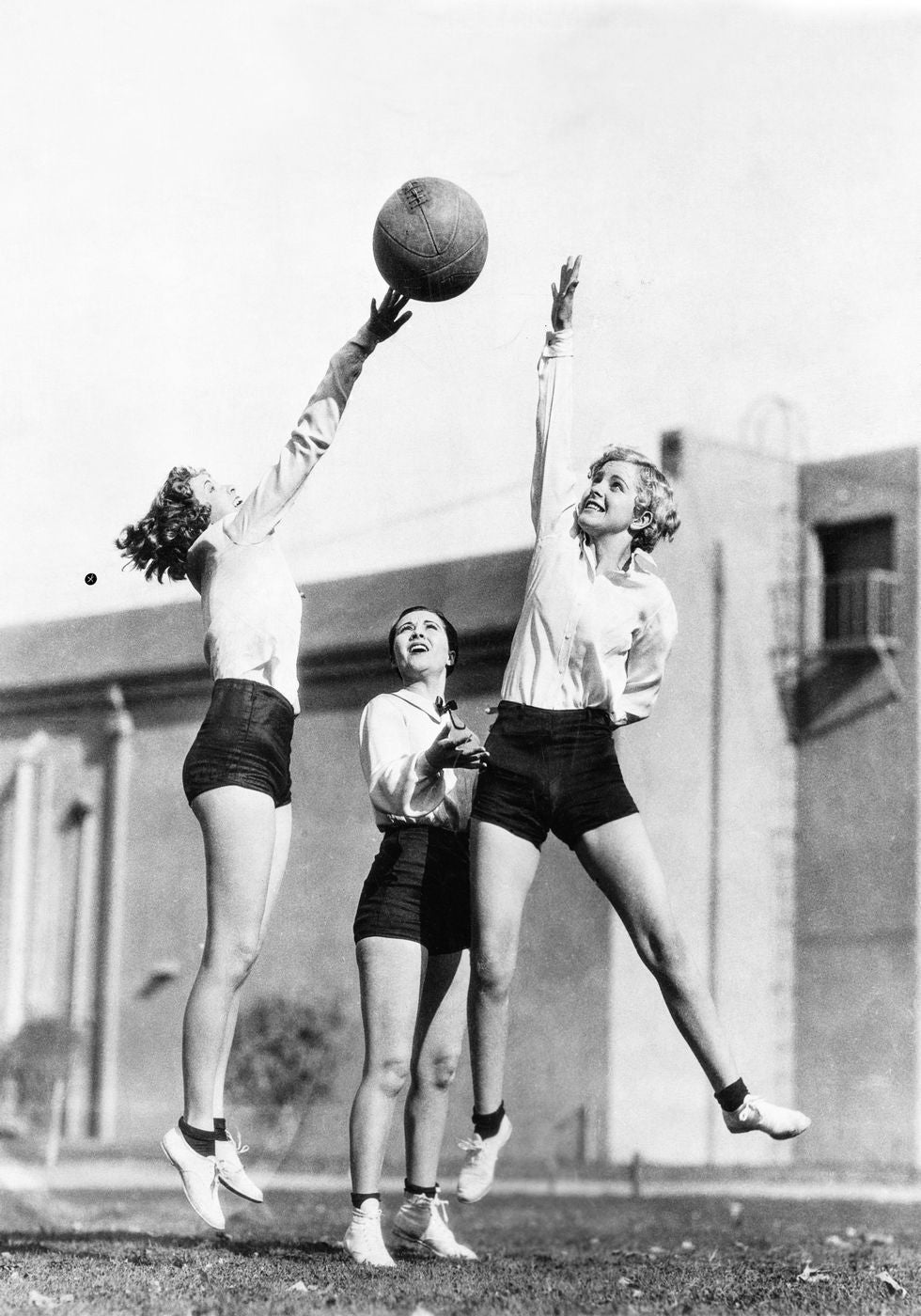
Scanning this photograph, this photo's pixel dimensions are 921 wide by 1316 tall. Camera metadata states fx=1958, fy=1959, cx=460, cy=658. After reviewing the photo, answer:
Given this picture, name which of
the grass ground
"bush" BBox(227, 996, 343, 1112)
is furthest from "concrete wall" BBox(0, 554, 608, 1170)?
the grass ground

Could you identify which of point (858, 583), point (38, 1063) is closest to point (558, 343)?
point (38, 1063)

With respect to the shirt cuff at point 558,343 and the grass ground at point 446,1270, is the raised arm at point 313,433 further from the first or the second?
the grass ground at point 446,1270

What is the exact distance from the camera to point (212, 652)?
6094mm

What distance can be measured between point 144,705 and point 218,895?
426cm

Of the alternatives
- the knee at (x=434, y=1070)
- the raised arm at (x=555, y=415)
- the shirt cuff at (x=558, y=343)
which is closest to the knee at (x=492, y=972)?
the knee at (x=434, y=1070)

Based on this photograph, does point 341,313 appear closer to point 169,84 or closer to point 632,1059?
point 169,84

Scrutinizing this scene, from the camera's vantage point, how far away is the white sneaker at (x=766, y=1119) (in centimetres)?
548

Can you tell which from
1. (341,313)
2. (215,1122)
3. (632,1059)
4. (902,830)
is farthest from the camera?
(902,830)

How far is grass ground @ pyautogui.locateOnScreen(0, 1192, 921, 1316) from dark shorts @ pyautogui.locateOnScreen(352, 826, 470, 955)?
964 mm

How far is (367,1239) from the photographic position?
18.7 ft

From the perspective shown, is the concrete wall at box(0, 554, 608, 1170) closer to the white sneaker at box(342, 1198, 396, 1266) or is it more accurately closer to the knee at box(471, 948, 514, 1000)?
the knee at box(471, 948, 514, 1000)

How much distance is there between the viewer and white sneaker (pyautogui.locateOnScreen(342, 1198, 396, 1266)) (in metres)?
5.68

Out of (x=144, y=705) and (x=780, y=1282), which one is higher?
(x=144, y=705)

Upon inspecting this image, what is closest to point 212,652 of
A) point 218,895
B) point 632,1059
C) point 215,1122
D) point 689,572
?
point 218,895
